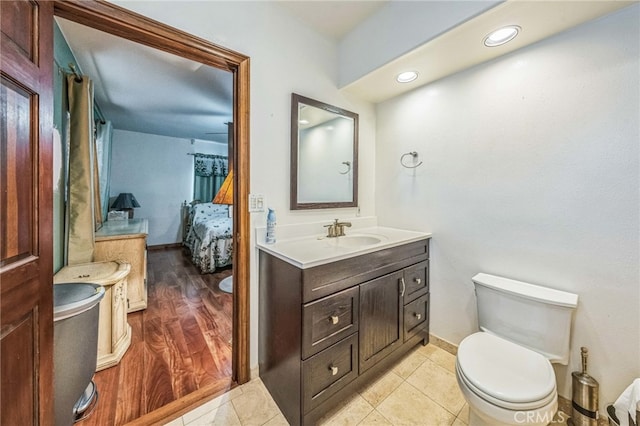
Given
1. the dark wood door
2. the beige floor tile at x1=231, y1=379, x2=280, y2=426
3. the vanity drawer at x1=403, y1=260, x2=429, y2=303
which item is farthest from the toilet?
the dark wood door

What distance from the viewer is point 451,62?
1634 millimetres

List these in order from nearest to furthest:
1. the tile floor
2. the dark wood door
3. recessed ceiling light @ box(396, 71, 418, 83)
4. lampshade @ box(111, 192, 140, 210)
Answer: the dark wood door, the tile floor, recessed ceiling light @ box(396, 71, 418, 83), lampshade @ box(111, 192, 140, 210)

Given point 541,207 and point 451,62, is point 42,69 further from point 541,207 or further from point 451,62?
point 541,207

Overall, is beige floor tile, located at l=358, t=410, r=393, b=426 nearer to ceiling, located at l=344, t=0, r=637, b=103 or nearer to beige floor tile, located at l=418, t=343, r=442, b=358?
beige floor tile, located at l=418, t=343, r=442, b=358

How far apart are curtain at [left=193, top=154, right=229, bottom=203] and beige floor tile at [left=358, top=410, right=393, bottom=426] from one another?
536 centimetres

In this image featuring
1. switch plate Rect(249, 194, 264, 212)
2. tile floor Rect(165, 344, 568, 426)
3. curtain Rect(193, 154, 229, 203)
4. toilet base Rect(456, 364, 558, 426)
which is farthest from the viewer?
Result: curtain Rect(193, 154, 229, 203)

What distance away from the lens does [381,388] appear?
60.2 inches

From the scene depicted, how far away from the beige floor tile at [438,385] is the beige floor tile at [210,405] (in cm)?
111

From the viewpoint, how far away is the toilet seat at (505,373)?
3.20 ft

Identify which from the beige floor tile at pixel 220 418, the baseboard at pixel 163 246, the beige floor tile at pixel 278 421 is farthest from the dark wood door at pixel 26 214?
the baseboard at pixel 163 246

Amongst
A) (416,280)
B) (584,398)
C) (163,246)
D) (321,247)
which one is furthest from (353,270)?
(163,246)

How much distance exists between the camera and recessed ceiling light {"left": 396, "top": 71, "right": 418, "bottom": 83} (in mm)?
1788

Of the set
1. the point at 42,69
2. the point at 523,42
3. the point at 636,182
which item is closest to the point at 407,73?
the point at 523,42

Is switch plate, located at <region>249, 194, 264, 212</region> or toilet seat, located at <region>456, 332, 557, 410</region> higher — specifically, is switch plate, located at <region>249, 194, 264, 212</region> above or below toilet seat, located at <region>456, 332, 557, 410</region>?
above
